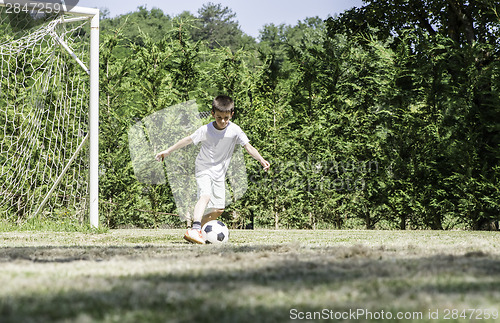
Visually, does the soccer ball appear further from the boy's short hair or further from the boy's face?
the boy's short hair

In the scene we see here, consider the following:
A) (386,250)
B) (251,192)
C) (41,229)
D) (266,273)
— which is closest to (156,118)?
(251,192)

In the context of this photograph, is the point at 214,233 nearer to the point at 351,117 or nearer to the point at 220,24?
the point at 351,117

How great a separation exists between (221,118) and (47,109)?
5.34 meters

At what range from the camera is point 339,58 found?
→ 11578 millimetres

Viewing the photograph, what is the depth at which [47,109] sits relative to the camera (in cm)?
1003

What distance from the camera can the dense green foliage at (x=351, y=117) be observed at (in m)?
10.1

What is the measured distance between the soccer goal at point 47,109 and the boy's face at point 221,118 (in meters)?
2.84

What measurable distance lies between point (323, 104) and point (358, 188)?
6.58 feet

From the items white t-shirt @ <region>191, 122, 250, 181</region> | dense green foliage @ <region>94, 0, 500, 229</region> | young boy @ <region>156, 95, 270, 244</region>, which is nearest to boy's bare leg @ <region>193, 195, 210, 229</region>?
young boy @ <region>156, 95, 270, 244</region>

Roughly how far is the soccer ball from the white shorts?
0.27 meters

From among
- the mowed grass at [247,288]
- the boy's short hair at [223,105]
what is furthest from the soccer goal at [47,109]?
the mowed grass at [247,288]

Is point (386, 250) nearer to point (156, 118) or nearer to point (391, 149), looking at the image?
point (391, 149)

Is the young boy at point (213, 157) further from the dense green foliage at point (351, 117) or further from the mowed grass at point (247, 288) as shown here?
the dense green foliage at point (351, 117)

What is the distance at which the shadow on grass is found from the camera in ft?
6.34
